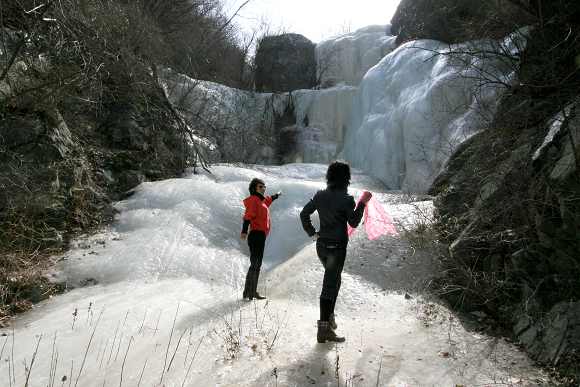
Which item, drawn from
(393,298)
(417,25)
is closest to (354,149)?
(417,25)

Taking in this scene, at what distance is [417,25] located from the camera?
1383 cm

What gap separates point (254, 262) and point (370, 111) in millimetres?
10160

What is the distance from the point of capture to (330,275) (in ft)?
10.6

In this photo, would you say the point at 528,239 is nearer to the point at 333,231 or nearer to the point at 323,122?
the point at 333,231

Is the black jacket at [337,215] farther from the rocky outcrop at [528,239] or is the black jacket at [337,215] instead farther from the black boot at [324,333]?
the rocky outcrop at [528,239]

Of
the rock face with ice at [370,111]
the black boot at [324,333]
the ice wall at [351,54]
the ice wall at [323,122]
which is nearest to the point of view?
the black boot at [324,333]

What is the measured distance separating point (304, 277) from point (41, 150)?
160 inches

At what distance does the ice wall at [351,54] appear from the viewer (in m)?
17.7

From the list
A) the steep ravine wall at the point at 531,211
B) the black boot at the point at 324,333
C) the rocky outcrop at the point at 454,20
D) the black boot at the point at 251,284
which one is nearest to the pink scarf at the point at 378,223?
the steep ravine wall at the point at 531,211

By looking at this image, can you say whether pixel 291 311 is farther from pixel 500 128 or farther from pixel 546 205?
pixel 500 128

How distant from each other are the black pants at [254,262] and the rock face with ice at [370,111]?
364cm

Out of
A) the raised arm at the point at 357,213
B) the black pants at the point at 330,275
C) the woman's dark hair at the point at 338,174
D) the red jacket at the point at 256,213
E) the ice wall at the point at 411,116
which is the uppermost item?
the ice wall at the point at 411,116

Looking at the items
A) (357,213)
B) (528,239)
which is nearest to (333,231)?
(357,213)

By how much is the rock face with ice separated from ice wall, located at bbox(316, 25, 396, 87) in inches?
1.8
